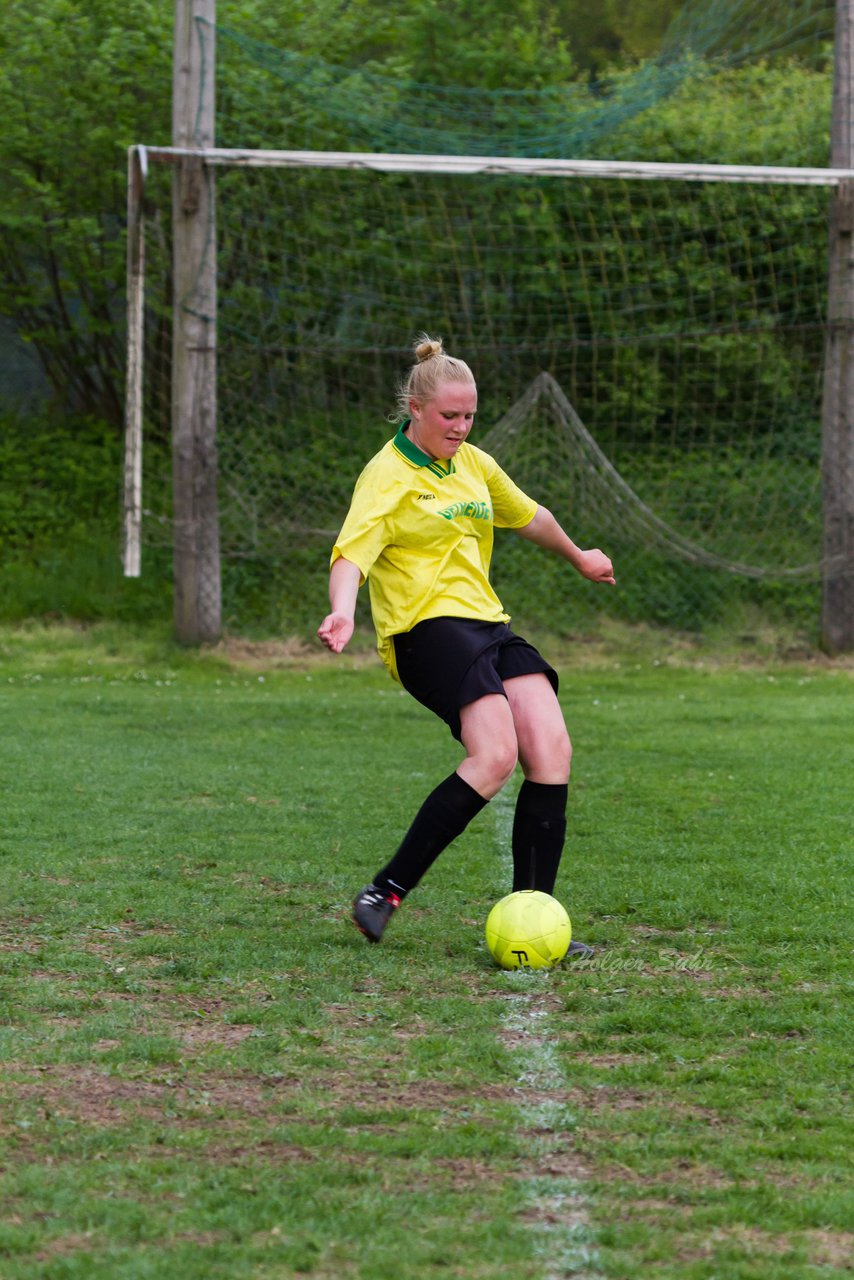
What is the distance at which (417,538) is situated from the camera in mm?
4730

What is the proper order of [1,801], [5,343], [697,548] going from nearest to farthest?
1. [1,801]
2. [697,548]
3. [5,343]

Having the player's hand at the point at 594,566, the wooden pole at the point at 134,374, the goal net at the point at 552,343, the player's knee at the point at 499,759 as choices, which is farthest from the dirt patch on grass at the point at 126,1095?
the goal net at the point at 552,343

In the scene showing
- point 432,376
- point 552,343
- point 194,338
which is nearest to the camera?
point 432,376

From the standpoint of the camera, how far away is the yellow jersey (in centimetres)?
467

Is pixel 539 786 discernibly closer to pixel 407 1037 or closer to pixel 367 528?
pixel 367 528

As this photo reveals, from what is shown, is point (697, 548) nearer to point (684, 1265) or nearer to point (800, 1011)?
point (800, 1011)

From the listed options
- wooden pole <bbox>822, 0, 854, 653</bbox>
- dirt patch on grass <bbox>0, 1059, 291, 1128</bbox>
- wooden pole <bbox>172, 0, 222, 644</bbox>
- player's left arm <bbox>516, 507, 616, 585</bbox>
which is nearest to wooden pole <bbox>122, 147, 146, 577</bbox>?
wooden pole <bbox>172, 0, 222, 644</bbox>

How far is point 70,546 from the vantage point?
15.5 meters

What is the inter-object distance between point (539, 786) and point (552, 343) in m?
10.4

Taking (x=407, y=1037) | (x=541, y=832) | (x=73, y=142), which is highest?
(x=73, y=142)

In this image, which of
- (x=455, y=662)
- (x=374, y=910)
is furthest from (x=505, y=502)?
(x=374, y=910)

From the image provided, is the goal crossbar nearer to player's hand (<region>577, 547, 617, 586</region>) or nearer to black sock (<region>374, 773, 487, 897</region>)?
player's hand (<region>577, 547, 617, 586</region>)

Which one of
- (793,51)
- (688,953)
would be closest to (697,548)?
(688,953)

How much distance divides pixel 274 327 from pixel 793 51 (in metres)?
9.41
